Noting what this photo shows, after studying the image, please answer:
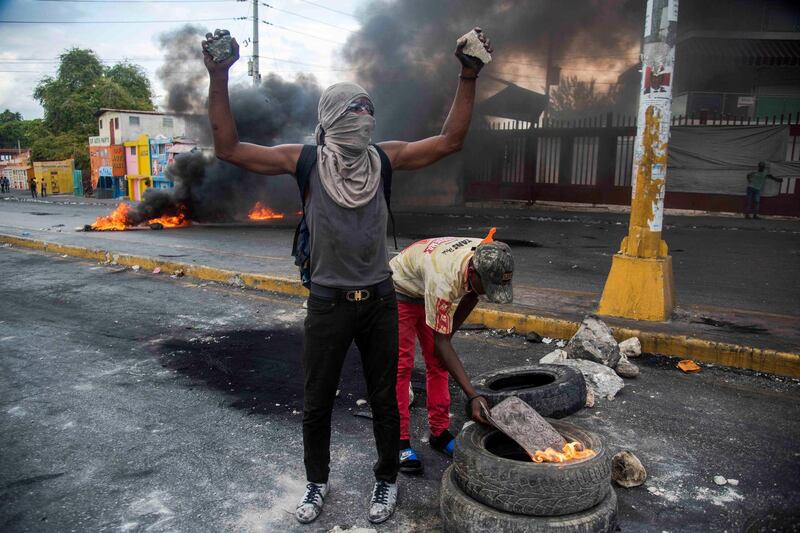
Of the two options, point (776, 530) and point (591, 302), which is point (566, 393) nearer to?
point (776, 530)

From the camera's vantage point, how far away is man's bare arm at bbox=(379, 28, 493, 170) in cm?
278

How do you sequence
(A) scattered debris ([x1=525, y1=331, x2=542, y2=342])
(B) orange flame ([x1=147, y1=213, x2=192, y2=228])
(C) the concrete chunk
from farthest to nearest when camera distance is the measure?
(B) orange flame ([x1=147, y1=213, x2=192, y2=228]) → (A) scattered debris ([x1=525, y1=331, x2=542, y2=342]) → (C) the concrete chunk

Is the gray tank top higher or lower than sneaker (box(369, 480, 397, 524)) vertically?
higher

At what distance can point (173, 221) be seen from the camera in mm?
17375

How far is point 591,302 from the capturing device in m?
6.09

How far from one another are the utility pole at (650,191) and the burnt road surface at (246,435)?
786mm

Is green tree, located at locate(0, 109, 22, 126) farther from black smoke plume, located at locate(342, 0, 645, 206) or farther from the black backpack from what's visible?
the black backpack

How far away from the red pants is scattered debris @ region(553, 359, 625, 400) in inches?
48.4

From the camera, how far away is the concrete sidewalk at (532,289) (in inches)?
183

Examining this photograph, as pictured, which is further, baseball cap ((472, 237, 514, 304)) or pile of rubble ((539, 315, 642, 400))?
pile of rubble ((539, 315, 642, 400))

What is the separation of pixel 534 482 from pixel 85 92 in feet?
189

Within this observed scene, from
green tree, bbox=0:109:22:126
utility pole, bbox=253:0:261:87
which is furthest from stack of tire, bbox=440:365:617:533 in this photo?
green tree, bbox=0:109:22:126

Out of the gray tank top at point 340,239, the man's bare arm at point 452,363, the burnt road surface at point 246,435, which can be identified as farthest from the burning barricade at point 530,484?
the gray tank top at point 340,239

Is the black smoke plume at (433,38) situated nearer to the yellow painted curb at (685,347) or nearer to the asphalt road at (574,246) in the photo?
the asphalt road at (574,246)
